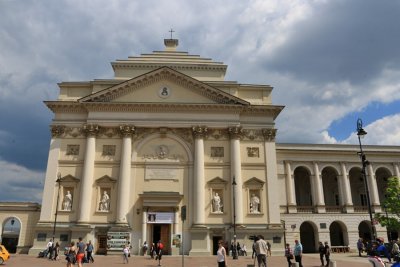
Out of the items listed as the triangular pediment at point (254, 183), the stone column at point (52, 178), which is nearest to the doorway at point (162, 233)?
the triangular pediment at point (254, 183)

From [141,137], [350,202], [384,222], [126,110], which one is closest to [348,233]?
[350,202]

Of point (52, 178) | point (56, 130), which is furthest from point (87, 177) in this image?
point (56, 130)

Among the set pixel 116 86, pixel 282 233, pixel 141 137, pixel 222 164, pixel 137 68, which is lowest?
pixel 282 233

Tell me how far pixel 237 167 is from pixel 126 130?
12479 mm

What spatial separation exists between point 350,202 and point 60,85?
125ft

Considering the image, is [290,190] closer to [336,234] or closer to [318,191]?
[318,191]

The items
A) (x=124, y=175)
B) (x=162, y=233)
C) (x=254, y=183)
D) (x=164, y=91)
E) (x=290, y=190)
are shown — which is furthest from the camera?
(x=290, y=190)

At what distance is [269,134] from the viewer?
132ft

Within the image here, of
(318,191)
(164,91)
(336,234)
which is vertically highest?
(164,91)

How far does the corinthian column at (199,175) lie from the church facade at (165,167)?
102 mm

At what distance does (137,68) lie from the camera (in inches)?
1766

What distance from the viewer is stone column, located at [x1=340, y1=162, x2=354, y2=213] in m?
45.8

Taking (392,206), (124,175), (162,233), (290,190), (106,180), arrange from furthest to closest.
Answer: (290,190), (392,206), (106,180), (124,175), (162,233)

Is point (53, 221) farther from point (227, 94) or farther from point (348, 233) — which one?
point (348, 233)
